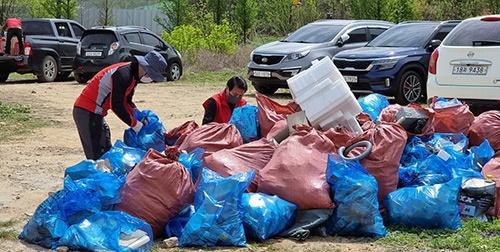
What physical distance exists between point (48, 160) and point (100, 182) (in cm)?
352

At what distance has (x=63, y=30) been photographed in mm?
21781

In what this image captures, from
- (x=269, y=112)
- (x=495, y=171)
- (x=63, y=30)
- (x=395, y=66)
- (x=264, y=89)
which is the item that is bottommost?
(x=264, y=89)

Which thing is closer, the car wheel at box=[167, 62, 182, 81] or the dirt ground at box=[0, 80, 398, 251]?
the dirt ground at box=[0, 80, 398, 251]

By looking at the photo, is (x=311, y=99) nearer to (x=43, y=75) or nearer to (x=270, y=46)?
(x=270, y=46)

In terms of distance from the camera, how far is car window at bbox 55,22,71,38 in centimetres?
2158

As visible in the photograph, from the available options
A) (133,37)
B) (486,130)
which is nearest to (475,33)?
(486,130)

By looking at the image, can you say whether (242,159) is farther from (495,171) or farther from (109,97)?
(495,171)

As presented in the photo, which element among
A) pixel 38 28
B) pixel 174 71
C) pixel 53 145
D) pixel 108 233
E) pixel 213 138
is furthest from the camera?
pixel 38 28

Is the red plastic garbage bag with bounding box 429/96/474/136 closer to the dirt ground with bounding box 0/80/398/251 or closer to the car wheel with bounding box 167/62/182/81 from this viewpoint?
the dirt ground with bounding box 0/80/398/251

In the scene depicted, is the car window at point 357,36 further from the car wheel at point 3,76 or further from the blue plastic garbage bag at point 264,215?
the blue plastic garbage bag at point 264,215

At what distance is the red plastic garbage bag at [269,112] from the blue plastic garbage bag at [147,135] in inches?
37.5

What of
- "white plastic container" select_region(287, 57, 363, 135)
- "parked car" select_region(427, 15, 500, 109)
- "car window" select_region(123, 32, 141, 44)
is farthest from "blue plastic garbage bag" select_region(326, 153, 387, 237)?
"car window" select_region(123, 32, 141, 44)

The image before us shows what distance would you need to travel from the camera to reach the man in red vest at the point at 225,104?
7395 millimetres

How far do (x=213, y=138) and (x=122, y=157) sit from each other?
807 millimetres
